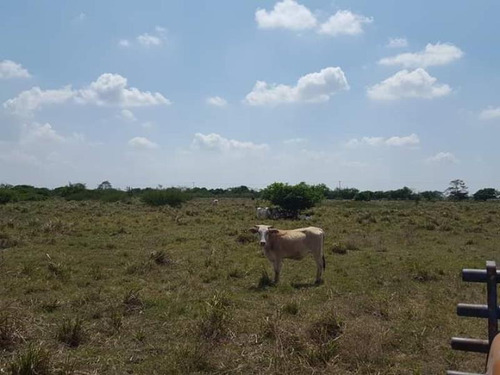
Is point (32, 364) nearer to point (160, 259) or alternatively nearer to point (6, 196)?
point (160, 259)

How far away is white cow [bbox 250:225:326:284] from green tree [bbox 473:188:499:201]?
8711 centimetres

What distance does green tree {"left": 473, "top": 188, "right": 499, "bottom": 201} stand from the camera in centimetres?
9131

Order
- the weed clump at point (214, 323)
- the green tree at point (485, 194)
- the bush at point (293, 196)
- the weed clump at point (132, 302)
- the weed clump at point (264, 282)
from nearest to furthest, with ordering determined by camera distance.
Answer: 1. the weed clump at point (214, 323)
2. the weed clump at point (132, 302)
3. the weed clump at point (264, 282)
4. the bush at point (293, 196)
5. the green tree at point (485, 194)

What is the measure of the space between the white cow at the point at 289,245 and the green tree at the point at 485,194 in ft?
286

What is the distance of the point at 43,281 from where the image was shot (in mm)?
11570

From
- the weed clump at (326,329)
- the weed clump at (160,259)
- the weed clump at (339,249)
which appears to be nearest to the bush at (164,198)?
the weed clump at (339,249)

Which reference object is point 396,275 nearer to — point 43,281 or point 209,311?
point 209,311

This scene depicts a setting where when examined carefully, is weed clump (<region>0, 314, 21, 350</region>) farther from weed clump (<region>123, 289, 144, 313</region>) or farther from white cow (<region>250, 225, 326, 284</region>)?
white cow (<region>250, 225, 326, 284</region>)

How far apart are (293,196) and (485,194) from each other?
7394 cm

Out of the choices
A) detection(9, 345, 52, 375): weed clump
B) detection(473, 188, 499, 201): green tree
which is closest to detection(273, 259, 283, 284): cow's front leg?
detection(9, 345, 52, 375): weed clump

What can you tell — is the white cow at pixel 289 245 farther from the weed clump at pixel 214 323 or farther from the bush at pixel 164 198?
the bush at pixel 164 198

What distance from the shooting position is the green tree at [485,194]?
9131cm

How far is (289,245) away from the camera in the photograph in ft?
41.8

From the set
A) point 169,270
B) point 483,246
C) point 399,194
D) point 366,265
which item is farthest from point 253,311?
point 399,194
